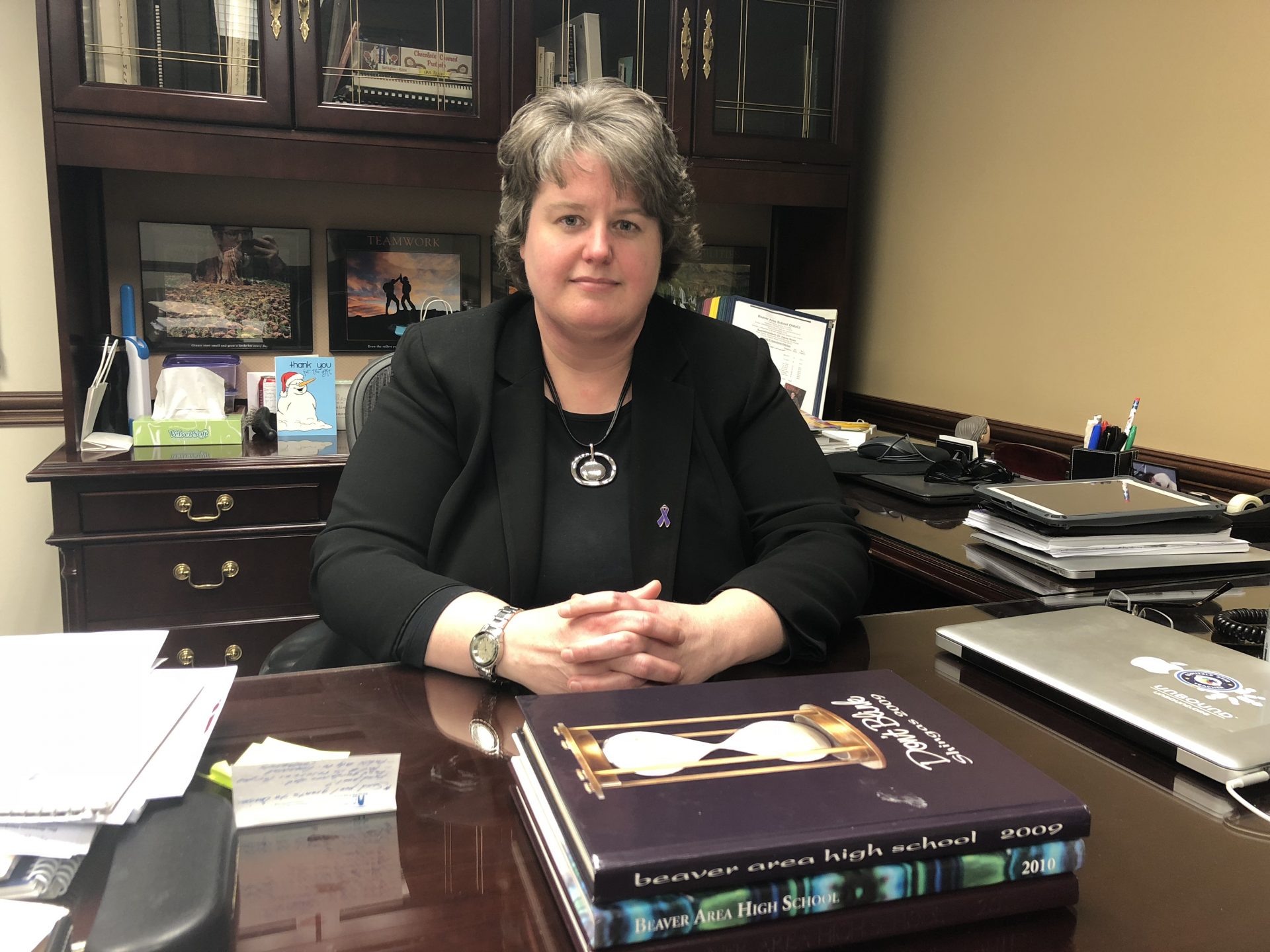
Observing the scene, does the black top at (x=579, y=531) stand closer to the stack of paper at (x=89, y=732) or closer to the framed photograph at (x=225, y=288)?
the stack of paper at (x=89, y=732)

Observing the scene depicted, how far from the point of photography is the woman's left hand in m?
0.90

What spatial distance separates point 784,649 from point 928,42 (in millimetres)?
2253

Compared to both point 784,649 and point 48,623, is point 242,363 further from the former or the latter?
point 784,649

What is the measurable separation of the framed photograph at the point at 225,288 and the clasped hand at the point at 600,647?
2066mm

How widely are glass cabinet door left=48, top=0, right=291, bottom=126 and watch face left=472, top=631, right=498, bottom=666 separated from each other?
1823 mm

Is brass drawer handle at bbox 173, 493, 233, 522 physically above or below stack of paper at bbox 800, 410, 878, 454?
below

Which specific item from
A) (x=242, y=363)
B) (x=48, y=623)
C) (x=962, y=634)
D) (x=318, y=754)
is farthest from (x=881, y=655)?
(x=48, y=623)

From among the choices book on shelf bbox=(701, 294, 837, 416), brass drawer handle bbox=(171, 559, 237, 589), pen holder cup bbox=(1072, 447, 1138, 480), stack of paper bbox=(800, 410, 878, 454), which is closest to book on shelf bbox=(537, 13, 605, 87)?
book on shelf bbox=(701, 294, 837, 416)

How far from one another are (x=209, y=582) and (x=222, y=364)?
68 centimetres

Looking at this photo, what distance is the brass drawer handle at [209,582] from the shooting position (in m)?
2.23

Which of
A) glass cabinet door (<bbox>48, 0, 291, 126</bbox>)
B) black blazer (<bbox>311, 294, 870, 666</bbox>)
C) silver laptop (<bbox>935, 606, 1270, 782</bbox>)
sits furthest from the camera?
glass cabinet door (<bbox>48, 0, 291, 126</bbox>)

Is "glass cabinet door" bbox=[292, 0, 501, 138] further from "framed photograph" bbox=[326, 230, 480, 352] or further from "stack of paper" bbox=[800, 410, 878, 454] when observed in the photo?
"stack of paper" bbox=[800, 410, 878, 454]

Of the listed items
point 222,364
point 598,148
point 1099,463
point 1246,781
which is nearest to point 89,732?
point 1246,781

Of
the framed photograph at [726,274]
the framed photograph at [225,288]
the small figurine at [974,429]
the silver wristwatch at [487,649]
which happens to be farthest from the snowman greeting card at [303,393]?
the silver wristwatch at [487,649]
